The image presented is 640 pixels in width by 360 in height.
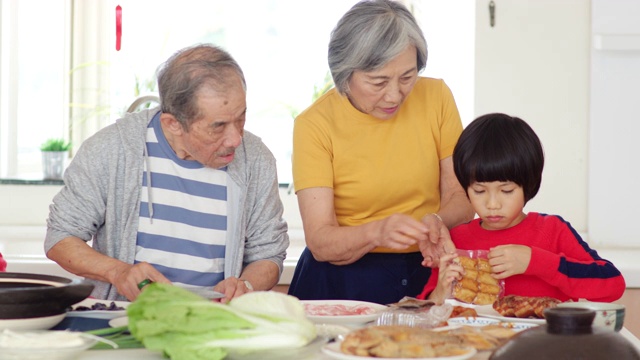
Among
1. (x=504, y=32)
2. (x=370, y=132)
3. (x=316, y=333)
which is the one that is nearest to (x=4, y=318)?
(x=316, y=333)

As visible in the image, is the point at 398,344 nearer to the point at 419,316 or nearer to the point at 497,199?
the point at 419,316

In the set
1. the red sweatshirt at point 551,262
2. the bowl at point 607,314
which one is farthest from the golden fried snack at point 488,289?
the bowl at point 607,314

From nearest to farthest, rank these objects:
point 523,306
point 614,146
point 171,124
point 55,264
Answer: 1. point 523,306
2. point 171,124
3. point 55,264
4. point 614,146

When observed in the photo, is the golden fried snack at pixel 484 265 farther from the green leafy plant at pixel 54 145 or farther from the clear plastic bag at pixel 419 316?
the green leafy plant at pixel 54 145

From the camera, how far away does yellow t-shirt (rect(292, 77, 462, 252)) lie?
240 cm

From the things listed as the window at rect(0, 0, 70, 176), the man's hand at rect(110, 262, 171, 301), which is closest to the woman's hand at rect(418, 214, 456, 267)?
the man's hand at rect(110, 262, 171, 301)

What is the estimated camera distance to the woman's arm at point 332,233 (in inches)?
87.4

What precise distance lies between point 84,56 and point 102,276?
1819mm

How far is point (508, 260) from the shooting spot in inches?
81.1

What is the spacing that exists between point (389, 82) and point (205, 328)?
0.97m

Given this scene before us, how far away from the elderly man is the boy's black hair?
0.51 m

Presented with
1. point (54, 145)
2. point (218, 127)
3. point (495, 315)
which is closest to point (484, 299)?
point (495, 315)

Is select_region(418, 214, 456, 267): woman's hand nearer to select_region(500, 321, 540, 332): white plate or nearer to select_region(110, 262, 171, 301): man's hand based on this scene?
select_region(500, 321, 540, 332): white plate

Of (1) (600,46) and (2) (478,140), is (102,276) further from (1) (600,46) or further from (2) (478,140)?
(1) (600,46)
